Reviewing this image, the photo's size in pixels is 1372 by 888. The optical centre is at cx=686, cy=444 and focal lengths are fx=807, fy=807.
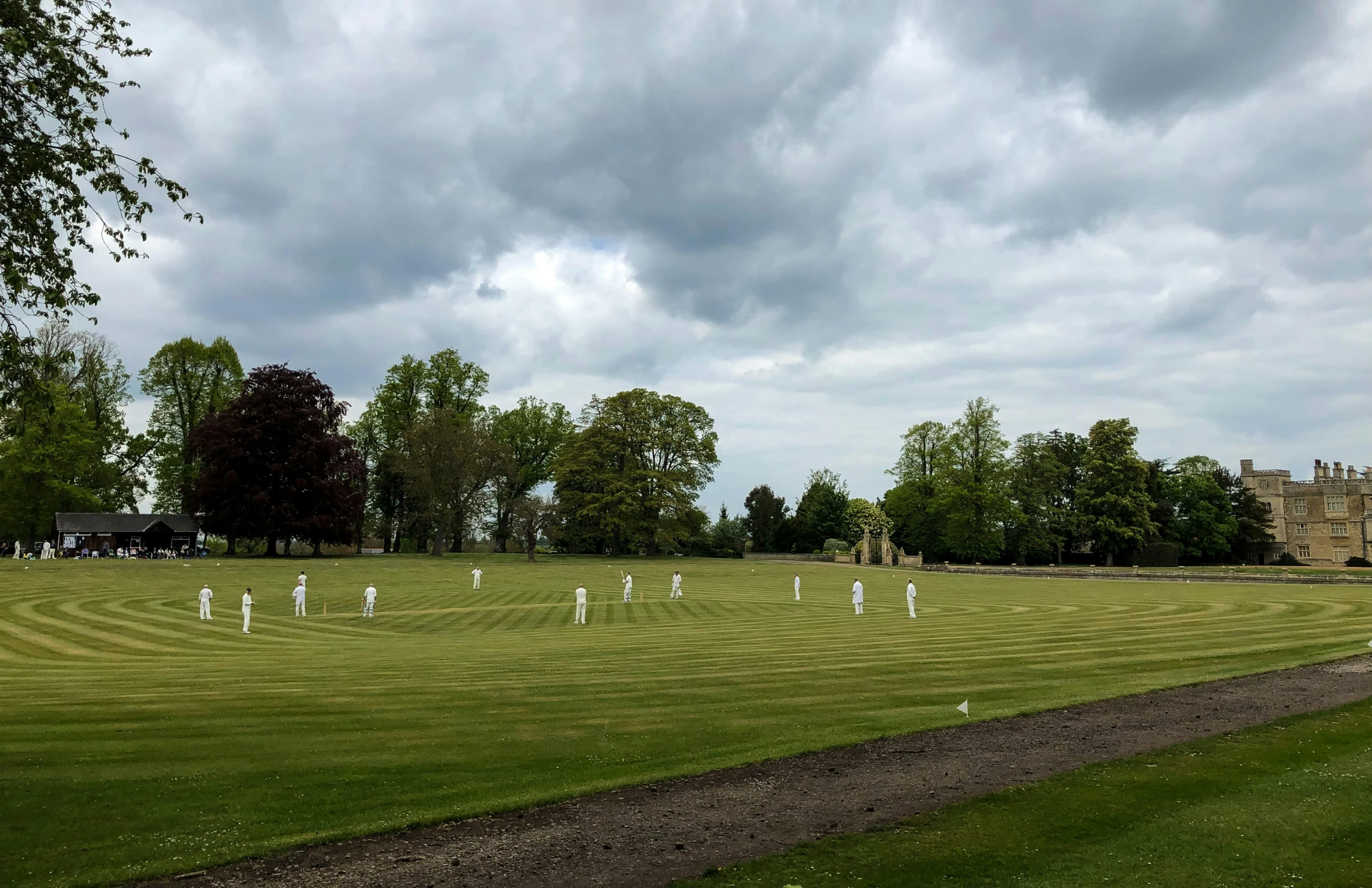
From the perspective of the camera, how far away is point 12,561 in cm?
5175

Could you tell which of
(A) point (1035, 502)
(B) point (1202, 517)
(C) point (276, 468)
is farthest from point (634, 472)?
(B) point (1202, 517)

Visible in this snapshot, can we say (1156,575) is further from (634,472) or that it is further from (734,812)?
(734,812)

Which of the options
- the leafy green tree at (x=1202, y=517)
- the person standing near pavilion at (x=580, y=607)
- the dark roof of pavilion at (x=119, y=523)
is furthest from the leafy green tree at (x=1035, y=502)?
the dark roof of pavilion at (x=119, y=523)

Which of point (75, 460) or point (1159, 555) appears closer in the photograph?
point (75, 460)

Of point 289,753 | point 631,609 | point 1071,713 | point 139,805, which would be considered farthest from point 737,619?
point 139,805

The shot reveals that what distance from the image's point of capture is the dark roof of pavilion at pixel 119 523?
66.1 metres

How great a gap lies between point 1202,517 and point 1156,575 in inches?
1021

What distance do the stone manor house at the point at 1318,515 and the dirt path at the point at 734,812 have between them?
300 ft

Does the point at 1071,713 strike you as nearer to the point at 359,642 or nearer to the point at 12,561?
the point at 359,642

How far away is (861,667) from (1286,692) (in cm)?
768

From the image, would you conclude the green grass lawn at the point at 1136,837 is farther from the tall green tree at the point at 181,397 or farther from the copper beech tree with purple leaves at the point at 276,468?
the tall green tree at the point at 181,397

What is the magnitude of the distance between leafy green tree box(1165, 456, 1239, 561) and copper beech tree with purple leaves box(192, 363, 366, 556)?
8007 centimetres

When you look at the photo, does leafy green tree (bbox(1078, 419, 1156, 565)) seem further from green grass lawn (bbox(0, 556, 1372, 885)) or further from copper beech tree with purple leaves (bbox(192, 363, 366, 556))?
copper beech tree with purple leaves (bbox(192, 363, 366, 556))

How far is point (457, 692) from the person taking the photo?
49.0ft
